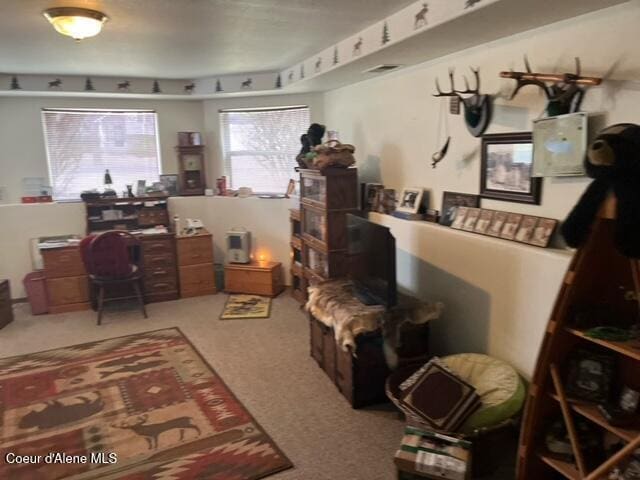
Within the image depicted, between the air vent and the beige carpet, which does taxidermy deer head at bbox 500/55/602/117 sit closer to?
the air vent

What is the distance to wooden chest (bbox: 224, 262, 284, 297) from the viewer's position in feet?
16.3

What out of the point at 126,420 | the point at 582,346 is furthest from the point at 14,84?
the point at 582,346

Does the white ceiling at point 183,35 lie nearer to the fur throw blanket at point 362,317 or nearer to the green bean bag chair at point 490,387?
the fur throw blanket at point 362,317

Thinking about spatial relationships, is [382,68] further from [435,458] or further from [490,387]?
[435,458]

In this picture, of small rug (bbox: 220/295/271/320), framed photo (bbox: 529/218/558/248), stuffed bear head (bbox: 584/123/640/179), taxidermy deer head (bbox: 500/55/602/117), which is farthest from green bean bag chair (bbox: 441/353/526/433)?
small rug (bbox: 220/295/271/320)

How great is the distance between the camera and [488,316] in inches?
106

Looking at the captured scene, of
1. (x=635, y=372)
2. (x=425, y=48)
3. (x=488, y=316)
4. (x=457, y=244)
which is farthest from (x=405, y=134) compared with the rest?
(x=635, y=372)

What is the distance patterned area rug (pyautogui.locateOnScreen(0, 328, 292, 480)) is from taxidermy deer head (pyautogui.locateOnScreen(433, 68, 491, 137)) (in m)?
2.21

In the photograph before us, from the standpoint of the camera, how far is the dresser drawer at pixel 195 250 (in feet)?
16.4

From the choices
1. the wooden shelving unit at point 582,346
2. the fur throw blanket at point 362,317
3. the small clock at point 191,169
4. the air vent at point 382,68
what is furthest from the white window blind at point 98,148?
the wooden shelving unit at point 582,346

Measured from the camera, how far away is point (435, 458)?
1.98 m

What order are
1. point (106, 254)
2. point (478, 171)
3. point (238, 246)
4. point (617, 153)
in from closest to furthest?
point (617, 153)
point (478, 171)
point (106, 254)
point (238, 246)

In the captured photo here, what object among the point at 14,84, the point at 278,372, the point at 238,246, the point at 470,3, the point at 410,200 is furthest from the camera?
the point at 238,246

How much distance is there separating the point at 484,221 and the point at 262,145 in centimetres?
330
